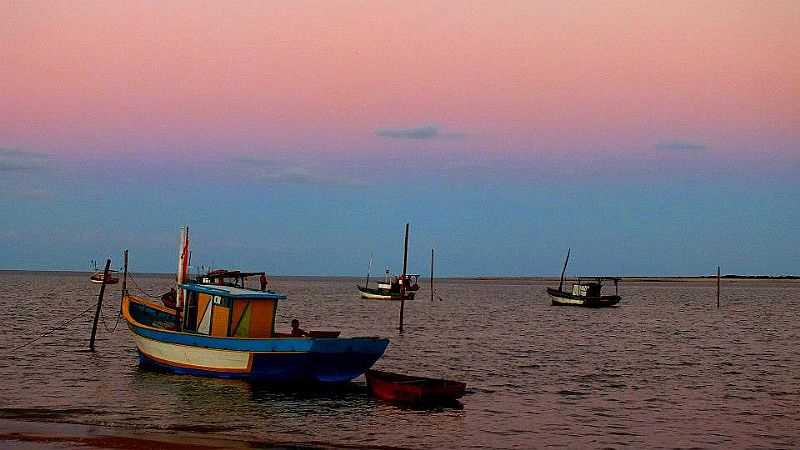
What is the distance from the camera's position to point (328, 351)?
2981cm

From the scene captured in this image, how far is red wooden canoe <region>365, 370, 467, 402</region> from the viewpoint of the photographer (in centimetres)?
2795

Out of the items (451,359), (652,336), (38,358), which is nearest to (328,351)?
(451,359)

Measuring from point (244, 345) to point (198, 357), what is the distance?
8.37 feet

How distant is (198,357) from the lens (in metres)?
31.8

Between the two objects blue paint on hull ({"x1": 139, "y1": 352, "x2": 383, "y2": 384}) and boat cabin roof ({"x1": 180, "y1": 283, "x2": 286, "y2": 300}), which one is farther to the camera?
boat cabin roof ({"x1": 180, "y1": 283, "x2": 286, "y2": 300})

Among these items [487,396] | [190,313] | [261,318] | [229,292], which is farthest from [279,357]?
[487,396]

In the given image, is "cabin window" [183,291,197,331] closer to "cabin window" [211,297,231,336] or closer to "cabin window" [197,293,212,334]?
"cabin window" [197,293,212,334]

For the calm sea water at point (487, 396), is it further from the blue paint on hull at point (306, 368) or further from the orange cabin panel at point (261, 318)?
the orange cabin panel at point (261, 318)

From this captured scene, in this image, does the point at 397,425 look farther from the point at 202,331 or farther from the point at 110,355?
the point at 110,355

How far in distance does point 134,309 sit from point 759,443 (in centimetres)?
2540

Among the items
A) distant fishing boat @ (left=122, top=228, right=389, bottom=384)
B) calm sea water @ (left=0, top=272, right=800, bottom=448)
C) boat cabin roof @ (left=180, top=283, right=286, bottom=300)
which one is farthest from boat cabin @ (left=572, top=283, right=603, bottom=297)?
boat cabin roof @ (left=180, top=283, right=286, bottom=300)

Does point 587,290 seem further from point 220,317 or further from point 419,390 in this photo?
point 419,390

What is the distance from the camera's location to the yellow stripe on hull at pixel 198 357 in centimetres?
3055

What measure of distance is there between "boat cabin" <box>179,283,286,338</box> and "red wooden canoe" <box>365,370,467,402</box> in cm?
488
